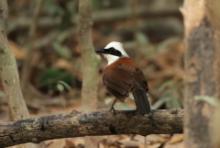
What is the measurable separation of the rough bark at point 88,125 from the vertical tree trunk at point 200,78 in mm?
925

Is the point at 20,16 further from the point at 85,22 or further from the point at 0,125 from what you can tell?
the point at 0,125

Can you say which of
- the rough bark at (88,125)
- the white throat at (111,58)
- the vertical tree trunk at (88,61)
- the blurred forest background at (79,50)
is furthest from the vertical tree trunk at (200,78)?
the blurred forest background at (79,50)

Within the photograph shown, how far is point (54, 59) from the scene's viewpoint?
10.8 metres

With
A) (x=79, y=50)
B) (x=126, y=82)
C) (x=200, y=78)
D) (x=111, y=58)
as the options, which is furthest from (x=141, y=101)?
(x=79, y=50)

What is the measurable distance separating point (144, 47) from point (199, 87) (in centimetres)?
715

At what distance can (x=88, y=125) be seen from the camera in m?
5.06

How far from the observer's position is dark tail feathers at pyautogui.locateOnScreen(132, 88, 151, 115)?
196 inches

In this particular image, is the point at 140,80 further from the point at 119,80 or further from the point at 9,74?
the point at 9,74

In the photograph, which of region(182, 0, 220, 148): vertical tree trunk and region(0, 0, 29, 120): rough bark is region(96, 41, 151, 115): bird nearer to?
region(0, 0, 29, 120): rough bark

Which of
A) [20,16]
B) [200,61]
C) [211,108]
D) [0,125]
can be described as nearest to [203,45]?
[200,61]

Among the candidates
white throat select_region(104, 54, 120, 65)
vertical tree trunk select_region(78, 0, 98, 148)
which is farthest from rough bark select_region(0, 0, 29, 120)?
white throat select_region(104, 54, 120, 65)

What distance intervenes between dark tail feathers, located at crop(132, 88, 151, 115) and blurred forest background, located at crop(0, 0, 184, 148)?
99 centimetres

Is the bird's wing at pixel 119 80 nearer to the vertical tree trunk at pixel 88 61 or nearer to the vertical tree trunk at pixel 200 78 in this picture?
the vertical tree trunk at pixel 88 61

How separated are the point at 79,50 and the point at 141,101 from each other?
621cm
